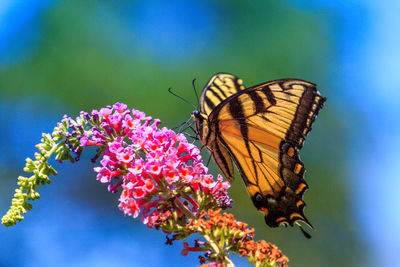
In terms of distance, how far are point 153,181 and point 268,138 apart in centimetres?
116

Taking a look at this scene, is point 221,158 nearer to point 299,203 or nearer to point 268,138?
point 268,138

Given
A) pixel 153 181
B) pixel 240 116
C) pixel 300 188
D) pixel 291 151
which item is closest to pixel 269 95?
pixel 240 116

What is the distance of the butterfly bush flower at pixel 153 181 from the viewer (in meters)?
2.08

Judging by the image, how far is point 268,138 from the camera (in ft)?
10.1

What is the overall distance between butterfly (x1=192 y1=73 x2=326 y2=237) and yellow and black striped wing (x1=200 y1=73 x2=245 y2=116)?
0.50m

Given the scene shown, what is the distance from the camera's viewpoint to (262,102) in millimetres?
3010

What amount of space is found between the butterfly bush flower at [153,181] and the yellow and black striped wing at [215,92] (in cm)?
111

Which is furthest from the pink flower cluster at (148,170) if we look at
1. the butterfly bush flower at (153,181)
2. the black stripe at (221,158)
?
the black stripe at (221,158)

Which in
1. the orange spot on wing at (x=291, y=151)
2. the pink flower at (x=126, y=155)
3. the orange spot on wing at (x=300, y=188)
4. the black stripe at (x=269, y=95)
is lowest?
the orange spot on wing at (x=300, y=188)

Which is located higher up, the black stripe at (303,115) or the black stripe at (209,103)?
the black stripe at (209,103)

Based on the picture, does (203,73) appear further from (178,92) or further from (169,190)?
(169,190)

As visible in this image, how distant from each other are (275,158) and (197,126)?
0.65m

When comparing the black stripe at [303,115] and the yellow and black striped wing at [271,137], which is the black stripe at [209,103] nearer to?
the yellow and black striped wing at [271,137]

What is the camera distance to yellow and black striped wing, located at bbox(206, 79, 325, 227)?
9.42 feet
